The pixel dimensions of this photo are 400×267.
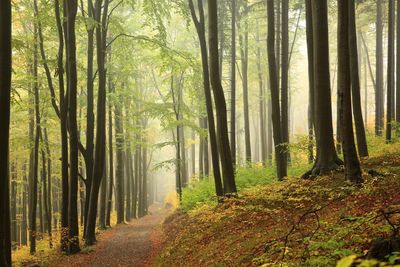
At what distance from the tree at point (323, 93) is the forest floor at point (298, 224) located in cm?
72

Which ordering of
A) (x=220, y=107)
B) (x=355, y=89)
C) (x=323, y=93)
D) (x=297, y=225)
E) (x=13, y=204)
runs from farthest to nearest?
(x=13, y=204)
(x=355, y=89)
(x=220, y=107)
(x=323, y=93)
(x=297, y=225)

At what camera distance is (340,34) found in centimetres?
909

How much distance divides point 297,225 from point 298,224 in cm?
84

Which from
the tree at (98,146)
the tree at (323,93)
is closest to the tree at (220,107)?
the tree at (323,93)

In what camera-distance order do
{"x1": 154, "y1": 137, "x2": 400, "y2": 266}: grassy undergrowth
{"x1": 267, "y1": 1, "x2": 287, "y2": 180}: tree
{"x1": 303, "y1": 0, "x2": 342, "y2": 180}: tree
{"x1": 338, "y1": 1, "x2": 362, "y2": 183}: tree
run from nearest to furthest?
{"x1": 154, "y1": 137, "x2": 400, "y2": 266}: grassy undergrowth → {"x1": 338, "y1": 1, "x2": 362, "y2": 183}: tree → {"x1": 303, "y1": 0, "x2": 342, "y2": 180}: tree → {"x1": 267, "y1": 1, "x2": 287, "y2": 180}: tree

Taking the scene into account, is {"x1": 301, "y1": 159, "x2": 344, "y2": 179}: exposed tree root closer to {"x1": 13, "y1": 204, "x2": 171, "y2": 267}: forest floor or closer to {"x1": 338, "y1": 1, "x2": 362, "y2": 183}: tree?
{"x1": 338, "y1": 1, "x2": 362, "y2": 183}: tree

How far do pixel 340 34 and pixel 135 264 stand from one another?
29.5 feet

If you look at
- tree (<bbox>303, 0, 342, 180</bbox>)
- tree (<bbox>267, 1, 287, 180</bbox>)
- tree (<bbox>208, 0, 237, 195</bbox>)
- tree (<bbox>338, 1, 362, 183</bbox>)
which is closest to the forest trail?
tree (<bbox>208, 0, 237, 195</bbox>)

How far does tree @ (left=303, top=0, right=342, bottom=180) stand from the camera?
1159 centimetres

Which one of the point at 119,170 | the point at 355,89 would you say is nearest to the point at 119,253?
the point at 355,89

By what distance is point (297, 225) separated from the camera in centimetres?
683

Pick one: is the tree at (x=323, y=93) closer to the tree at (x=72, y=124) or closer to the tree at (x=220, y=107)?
the tree at (x=220, y=107)

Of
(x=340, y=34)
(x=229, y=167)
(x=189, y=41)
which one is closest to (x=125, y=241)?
(x=229, y=167)

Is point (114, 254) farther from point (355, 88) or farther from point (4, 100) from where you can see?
point (355, 88)
